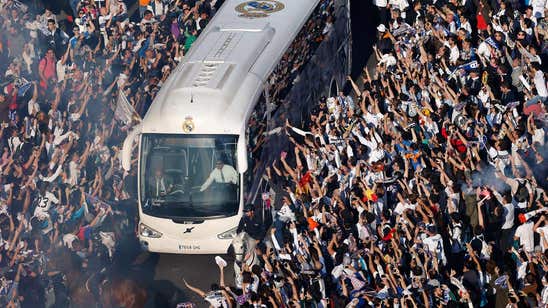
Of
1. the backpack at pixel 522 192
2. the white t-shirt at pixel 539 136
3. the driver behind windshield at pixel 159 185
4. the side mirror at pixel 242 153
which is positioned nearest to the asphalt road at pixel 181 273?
the driver behind windshield at pixel 159 185

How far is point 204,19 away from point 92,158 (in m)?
6.24

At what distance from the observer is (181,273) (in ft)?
67.9

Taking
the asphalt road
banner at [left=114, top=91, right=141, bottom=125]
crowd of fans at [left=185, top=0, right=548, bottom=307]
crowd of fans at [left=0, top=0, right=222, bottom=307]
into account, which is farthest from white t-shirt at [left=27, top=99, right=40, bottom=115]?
crowd of fans at [left=185, top=0, right=548, bottom=307]

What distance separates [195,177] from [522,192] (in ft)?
17.3

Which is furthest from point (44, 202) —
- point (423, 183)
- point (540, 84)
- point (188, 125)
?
point (540, 84)

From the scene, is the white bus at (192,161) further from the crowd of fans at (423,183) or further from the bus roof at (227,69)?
the crowd of fans at (423,183)

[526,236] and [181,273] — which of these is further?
[181,273]

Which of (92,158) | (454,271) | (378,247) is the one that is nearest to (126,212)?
(92,158)

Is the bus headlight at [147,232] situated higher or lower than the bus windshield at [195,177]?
lower

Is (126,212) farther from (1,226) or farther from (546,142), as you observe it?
(546,142)

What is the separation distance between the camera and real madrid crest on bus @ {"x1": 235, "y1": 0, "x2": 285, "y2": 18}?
2448cm

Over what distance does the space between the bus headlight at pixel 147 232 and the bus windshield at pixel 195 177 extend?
31 cm

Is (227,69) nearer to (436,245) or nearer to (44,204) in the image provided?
(44,204)

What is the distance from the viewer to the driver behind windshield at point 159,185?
67.1ft
